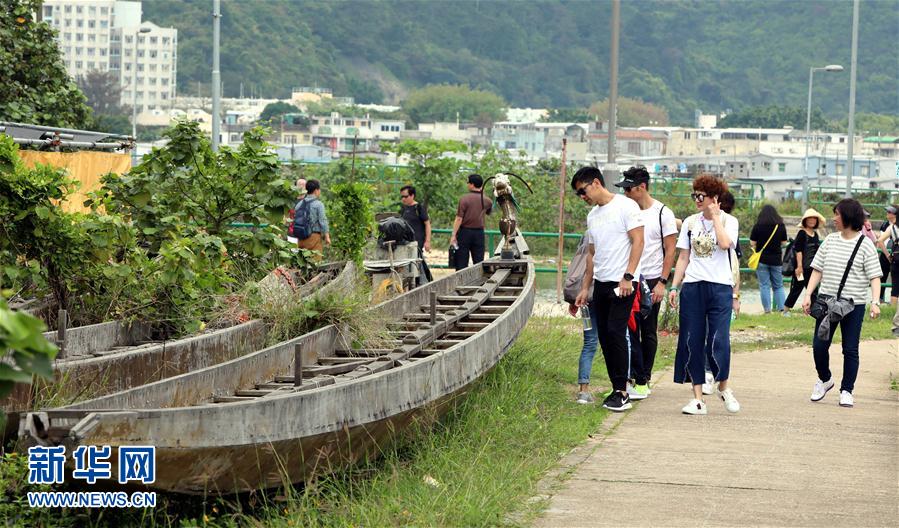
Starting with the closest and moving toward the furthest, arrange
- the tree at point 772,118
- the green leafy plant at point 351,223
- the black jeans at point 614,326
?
the black jeans at point 614,326 < the green leafy plant at point 351,223 < the tree at point 772,118

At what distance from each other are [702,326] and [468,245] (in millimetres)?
7996

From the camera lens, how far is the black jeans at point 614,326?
10602 mm

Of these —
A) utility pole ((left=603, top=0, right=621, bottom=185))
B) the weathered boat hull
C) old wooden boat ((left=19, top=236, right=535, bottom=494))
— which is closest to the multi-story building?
Answer: utility pole ((left=603, top=0, right=621, bottom=185))

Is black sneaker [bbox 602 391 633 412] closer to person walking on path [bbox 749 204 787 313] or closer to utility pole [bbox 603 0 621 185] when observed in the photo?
person walking on path [bbox 749 204 787 313]

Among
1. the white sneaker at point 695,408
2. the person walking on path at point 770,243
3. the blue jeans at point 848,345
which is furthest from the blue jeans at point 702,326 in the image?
the person walking on path at point 770,243

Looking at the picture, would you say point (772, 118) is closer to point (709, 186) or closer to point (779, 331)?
point (779, 331)

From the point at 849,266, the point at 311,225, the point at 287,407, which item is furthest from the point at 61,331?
the point at 311,225

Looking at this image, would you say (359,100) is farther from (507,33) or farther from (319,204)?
(319,204)

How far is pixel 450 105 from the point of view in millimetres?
169375

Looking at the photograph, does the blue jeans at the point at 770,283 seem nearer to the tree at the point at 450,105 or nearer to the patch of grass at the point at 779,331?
the patch of grass at the point at 779,331

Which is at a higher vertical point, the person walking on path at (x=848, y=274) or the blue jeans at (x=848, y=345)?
the person walking on path at (x=848, y=274)

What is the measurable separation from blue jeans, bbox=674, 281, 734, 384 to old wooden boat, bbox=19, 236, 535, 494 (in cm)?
153

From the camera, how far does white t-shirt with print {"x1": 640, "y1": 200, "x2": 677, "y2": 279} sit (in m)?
11.3

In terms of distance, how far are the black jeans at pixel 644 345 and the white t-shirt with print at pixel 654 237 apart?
101mm
